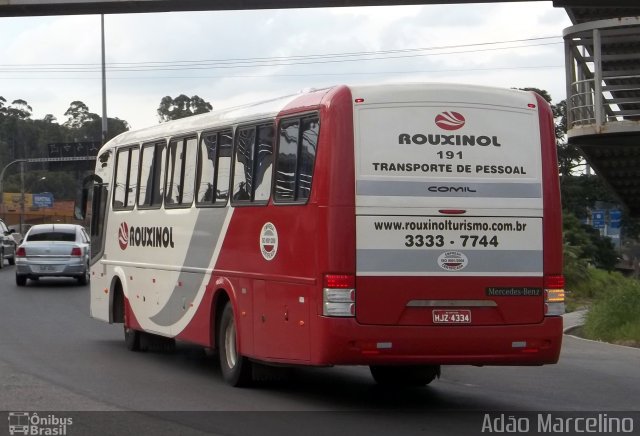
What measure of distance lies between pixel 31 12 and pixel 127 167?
18.7ft

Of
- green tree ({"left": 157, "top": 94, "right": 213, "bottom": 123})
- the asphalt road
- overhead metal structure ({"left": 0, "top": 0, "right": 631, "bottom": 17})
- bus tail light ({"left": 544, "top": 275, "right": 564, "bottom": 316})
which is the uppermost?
green tree ({"left": 157, "top": 94, "right": 213, "bottom": 123})

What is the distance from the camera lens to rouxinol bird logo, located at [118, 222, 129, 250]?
17641mm

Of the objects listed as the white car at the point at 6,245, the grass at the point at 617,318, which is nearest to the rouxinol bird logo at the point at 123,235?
the grass at the point at 617,318

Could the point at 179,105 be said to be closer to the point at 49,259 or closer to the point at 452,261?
the point at 49,259

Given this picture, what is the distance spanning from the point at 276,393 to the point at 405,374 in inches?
64.8

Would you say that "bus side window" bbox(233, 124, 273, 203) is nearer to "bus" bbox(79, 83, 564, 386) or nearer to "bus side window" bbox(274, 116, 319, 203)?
"bus" bbox(79, 83, 564, 386)

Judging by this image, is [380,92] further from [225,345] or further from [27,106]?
[27,106]

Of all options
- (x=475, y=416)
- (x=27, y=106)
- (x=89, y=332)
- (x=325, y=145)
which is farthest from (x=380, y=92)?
(x=27, y=106)

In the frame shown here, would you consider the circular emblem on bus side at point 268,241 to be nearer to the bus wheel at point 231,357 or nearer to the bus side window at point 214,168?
the bus wheel at point 231,357

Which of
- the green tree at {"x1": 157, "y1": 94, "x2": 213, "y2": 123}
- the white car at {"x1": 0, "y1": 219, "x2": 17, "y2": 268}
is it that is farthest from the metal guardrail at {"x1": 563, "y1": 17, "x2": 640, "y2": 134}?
the green tree at {"x1": 157, "y1": 94, "x2": 213, "y2": 123}

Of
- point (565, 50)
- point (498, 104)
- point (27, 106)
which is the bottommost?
point (498, 104)

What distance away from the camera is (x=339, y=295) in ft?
37.5

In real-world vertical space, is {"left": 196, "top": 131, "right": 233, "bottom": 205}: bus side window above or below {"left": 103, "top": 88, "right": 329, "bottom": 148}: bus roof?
below

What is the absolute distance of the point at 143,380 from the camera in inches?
555
